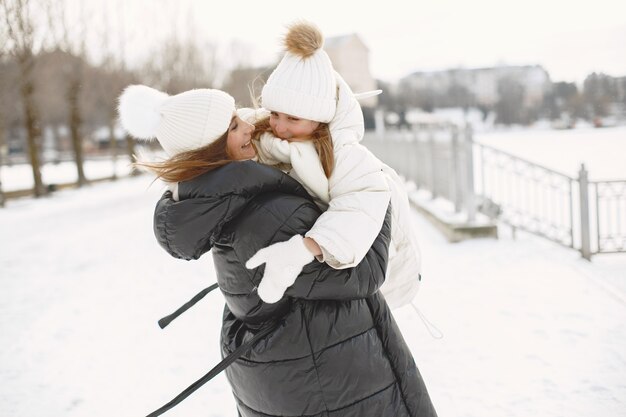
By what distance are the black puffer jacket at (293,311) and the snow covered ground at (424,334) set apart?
80 centimetres

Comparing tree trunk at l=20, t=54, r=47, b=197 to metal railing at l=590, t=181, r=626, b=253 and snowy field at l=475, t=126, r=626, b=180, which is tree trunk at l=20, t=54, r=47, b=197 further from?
metal railing at l=590, t=181, r=626, b=253

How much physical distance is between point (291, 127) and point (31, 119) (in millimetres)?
19264

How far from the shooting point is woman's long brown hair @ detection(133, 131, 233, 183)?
66.3 inches

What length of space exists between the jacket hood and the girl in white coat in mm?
148

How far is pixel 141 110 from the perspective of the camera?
5.91 ft

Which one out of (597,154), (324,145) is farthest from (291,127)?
(597,154)

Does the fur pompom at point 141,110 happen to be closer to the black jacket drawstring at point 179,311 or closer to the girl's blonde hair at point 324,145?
the girl's blonde hair at point 324,145

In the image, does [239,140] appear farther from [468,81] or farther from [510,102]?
[468,81]

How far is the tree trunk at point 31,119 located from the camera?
57.3 ft

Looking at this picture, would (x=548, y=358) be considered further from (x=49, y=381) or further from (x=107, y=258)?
(x=107, y=258)

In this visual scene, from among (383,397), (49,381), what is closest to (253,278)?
(383,397)

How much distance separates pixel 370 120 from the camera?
2048 inches

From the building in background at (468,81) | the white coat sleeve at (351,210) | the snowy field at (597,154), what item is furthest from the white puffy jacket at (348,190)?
the building in background at (468,81)

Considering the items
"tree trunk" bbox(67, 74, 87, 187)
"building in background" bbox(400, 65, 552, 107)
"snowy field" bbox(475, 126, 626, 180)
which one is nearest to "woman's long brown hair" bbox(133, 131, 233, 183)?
"snowy field" bbox(475, 126, 626, 180)
